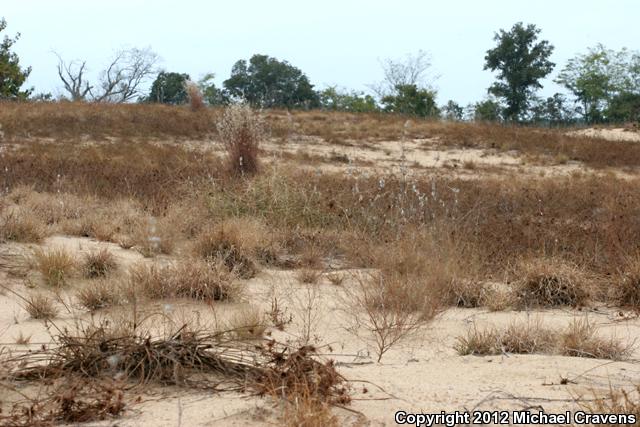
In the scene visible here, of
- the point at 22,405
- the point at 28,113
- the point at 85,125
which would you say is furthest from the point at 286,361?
the point at 28,113

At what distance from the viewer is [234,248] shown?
19.1 feet

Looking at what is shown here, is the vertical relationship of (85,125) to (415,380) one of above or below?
above

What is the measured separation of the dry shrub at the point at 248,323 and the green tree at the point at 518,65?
3593cm

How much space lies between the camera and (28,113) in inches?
680

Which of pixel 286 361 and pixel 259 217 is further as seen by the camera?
pixel 259 217

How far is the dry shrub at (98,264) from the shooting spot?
5.32 metres

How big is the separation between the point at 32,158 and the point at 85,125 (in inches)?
207

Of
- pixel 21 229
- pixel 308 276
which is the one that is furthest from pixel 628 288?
pixel 21 229

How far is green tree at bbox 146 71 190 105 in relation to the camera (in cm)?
4144

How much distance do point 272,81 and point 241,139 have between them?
3738 centimetres

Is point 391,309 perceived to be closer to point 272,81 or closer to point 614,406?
point 614,406

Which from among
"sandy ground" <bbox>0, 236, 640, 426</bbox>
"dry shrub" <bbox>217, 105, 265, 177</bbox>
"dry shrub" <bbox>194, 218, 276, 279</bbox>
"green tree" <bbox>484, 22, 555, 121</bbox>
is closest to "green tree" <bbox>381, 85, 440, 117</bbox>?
"green tree" <bbox>484, 22, 555, 121</bbox>

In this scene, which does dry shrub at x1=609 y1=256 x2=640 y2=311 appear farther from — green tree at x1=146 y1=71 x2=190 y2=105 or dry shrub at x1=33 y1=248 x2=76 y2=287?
green tree at x1=146 y1=71 x2=190 y2=105

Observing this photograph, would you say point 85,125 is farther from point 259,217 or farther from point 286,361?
point 286,361
